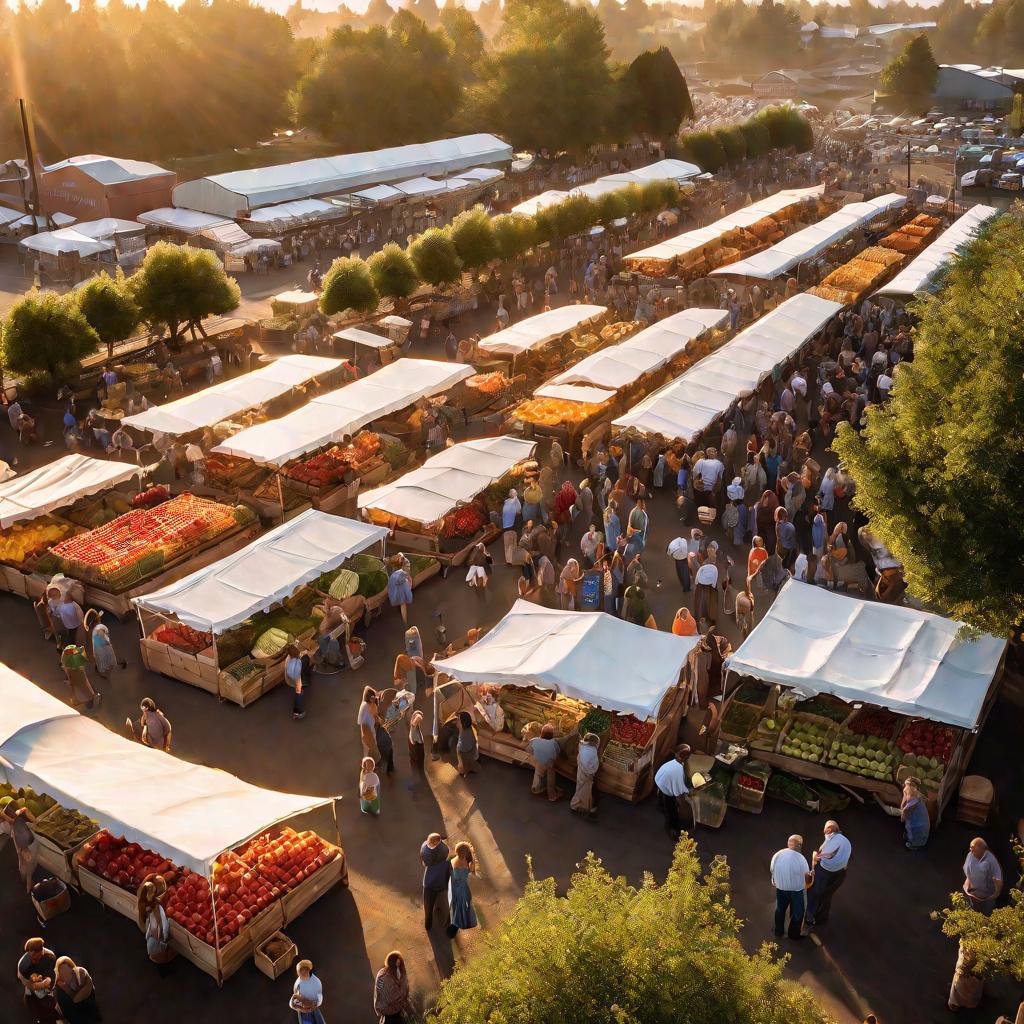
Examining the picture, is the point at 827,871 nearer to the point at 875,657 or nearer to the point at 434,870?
the point at 875,657

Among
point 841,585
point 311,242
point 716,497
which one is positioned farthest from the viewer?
point 311,242

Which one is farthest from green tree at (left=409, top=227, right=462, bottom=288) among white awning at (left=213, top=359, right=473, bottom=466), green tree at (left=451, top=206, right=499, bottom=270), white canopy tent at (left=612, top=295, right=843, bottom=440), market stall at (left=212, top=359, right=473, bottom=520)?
white canopy tent at (left=612, top=295, right=843, bottom=440)

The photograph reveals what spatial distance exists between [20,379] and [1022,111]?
74767 mm

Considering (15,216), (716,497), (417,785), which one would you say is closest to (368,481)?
(716,497)

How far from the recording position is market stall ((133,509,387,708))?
1382 centimetres

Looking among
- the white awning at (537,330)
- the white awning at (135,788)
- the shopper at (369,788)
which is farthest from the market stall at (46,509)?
the white awning at (537,330)

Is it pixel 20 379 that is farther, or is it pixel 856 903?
pixel 20 379

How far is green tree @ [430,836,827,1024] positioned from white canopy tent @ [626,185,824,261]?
29.5m

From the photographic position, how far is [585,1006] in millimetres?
5535

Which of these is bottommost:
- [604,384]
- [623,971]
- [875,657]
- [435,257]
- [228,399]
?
[604,384]

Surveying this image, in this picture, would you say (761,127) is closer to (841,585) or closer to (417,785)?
(841,585)

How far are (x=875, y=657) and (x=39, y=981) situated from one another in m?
9.36

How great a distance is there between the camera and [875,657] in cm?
A: 1216

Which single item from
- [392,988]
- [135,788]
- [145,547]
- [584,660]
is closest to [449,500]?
[145,547]
